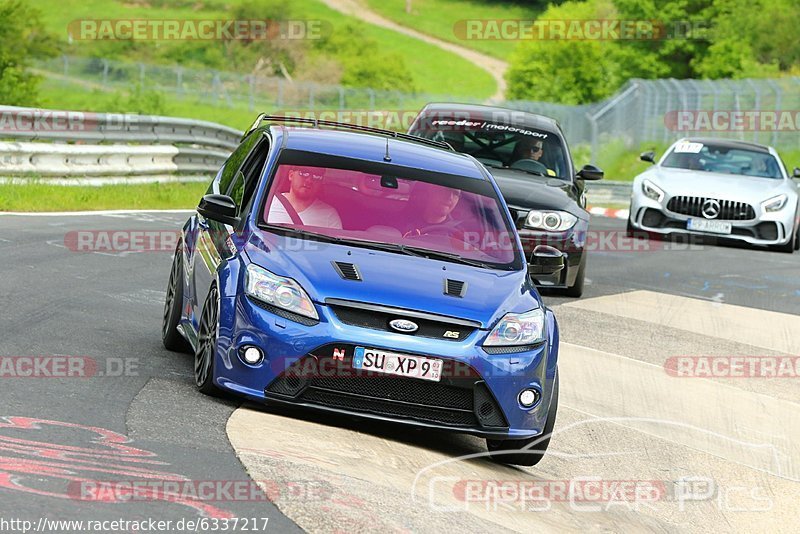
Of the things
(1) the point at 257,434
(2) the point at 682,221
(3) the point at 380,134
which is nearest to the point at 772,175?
(2) the point at 682,221

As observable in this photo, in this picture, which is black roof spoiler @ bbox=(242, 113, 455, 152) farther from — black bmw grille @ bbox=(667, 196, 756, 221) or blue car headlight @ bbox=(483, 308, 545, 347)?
black bmw grille @ bbox=(667, 196, 756, 221)

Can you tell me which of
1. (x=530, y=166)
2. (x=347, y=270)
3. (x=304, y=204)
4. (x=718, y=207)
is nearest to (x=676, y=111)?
(x=718, y=207)

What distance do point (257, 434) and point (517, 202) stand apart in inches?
271

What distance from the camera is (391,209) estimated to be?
8.48 meters

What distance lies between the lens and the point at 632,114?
47.5 m

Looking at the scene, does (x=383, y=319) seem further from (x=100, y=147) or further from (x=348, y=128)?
(x=100, y=147)

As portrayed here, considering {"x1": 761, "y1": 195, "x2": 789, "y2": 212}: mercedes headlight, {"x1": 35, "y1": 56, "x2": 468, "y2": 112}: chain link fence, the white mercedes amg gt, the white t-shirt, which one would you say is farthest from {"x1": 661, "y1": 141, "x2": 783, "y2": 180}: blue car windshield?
{"x1": 35, "y1": 56, "x2": 468, "y2": 112}: chain link fence

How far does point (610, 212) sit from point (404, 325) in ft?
76.3

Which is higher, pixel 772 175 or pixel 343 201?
pixel 343 201

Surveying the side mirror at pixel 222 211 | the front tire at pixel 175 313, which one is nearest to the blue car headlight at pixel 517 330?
the side mirror at pixel 222 211

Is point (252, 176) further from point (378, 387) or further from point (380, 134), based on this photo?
point (378, 387)

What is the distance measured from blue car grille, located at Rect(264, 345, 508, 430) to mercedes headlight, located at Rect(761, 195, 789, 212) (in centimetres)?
1326

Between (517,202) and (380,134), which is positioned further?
(517,202)

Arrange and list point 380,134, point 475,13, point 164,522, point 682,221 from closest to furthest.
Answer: point 164,522 < point 380,134 < point 682,221 < point 475,13
